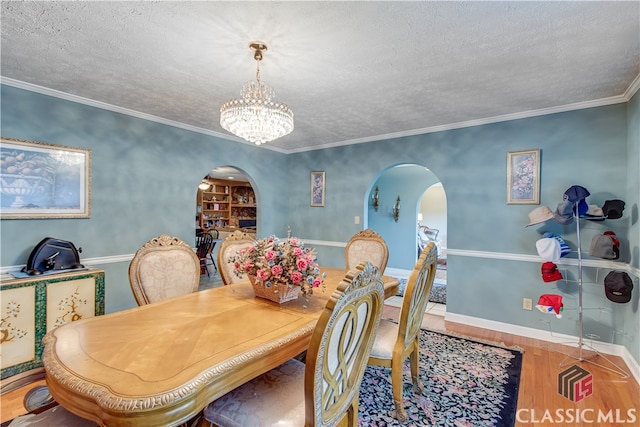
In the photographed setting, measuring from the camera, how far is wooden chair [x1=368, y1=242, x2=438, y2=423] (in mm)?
1802

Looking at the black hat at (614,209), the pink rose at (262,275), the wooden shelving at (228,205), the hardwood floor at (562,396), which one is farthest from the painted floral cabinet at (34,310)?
the wooden shelving at (228,205)

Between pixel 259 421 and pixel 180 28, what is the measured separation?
6.99ft

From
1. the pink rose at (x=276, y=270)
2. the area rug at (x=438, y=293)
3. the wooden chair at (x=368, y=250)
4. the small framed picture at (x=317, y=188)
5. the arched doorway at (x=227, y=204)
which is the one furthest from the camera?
the arched doorway at (x=227, y=204)

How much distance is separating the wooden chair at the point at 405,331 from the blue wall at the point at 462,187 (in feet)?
6.15

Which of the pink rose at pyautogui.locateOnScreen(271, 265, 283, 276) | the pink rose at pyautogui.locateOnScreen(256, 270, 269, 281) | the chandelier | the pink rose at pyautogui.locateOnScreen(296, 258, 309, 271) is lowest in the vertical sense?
the pink rose at pyautogui.locateOnScreen(256, 270, 269, 281)

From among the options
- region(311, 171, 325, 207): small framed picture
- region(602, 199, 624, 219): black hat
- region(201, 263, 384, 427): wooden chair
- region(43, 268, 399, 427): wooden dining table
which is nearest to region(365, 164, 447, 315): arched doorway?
region(311, 171, 325, 207): small framed picture

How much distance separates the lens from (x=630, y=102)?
9.12ft

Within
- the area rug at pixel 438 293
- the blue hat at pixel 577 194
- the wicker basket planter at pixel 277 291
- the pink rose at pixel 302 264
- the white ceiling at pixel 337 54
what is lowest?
the area rug at pixel 438 293

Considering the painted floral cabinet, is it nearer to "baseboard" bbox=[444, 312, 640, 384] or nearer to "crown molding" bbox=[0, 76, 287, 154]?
"crown molding" bbox=[0, 76, 287, 154]

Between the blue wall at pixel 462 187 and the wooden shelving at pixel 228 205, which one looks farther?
the wooden shelving at pixel 228 205

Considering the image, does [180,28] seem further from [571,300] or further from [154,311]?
[571,300]

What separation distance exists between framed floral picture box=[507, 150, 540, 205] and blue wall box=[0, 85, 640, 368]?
0.21 feet

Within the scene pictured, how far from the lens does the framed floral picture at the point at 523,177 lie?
3.27m
